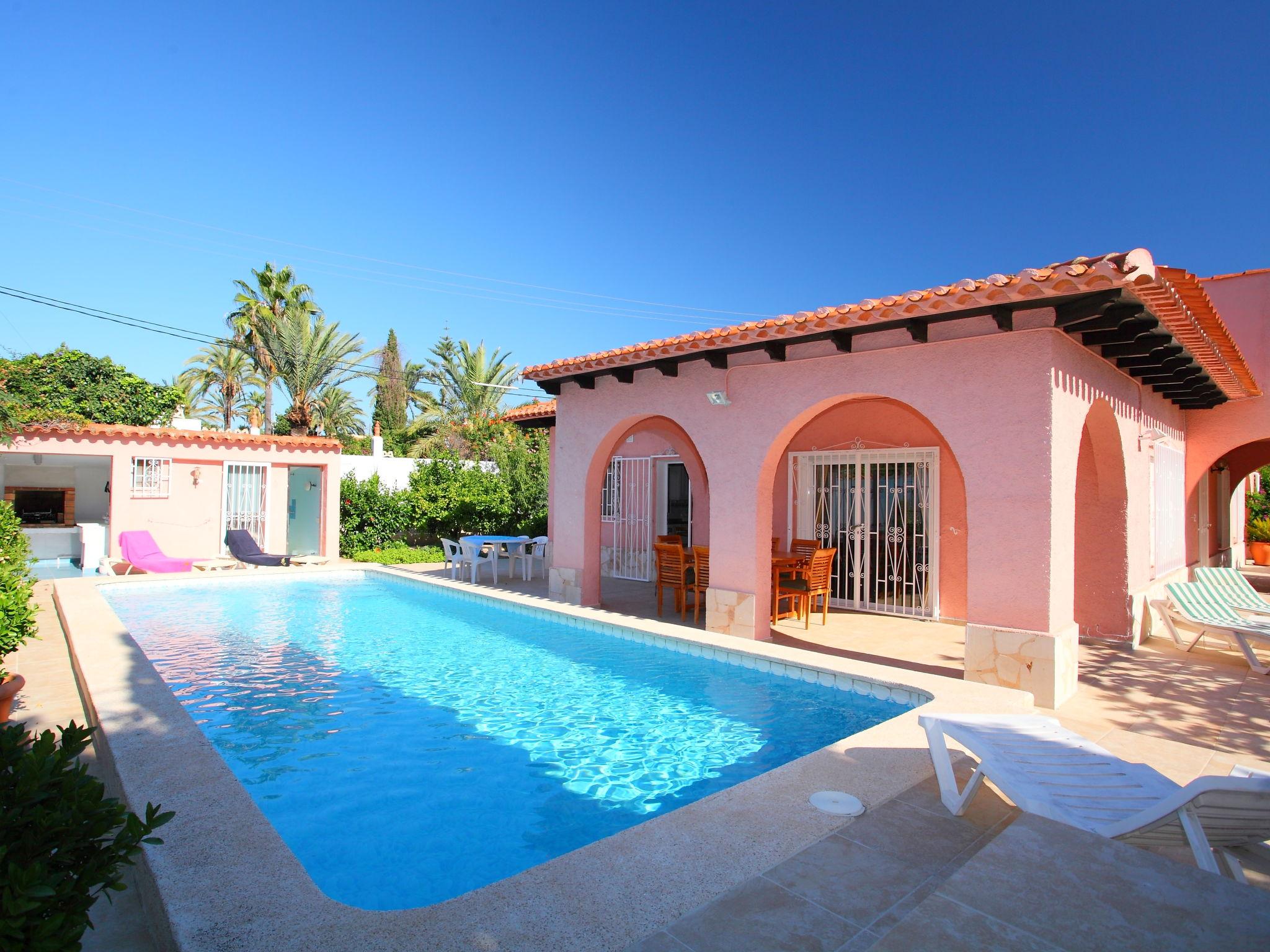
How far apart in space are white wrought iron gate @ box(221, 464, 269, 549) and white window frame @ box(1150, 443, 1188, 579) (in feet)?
65.6

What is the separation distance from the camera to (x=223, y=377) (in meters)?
Answer: 33.8

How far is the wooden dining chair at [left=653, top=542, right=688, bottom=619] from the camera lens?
1109 centimetres

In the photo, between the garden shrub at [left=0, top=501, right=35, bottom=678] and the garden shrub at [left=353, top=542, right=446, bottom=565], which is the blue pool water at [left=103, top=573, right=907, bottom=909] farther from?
the garden shrub at [left=353, top=542, right=446, bottom=565]

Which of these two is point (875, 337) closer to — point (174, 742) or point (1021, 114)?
point (174, 742)

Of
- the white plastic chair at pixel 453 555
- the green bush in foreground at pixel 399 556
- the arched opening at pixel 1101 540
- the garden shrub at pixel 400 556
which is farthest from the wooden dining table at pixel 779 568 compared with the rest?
the garden shrub at pixel 400 556

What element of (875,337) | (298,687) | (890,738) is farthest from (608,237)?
(890,738)

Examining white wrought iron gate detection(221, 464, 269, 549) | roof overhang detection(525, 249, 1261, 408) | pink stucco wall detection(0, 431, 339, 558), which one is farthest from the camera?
white wrought iron gate detection(221, 464, 269, 549)

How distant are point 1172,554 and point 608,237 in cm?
→ 1842

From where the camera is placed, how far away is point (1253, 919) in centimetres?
213

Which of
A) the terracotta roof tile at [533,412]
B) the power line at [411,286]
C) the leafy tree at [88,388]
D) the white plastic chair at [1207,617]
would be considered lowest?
the white plastic chair at [1207,617]

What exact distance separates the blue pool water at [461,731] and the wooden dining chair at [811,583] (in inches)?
96.3

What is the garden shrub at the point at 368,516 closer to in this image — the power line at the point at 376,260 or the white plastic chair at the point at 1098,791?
the power line at the point at 376,260

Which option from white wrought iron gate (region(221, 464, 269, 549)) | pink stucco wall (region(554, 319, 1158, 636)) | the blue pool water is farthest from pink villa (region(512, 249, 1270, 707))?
white wrought iron gate (region(221, 464, 269, 549))

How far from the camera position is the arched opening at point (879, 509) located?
37.1ft
